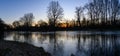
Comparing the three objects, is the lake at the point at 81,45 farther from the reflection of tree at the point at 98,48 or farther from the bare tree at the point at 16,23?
the bare tree at the point at 16,23

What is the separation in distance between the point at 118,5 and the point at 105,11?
5.82m

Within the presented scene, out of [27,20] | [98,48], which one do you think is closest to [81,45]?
[98,48]

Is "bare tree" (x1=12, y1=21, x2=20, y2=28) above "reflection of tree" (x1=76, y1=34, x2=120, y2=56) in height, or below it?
above

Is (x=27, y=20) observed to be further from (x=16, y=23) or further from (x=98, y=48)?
Answer: (x=98, y=48)

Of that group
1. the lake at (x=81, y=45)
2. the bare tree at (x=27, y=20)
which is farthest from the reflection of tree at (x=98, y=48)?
the bare tree at (x=27, y=20)

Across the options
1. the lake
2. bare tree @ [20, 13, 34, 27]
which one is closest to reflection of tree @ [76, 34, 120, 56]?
the lake

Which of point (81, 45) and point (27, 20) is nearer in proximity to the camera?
point (81, 45)

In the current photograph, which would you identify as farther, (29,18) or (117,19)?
(29,18)

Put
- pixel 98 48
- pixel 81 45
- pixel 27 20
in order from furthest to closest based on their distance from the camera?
pixel 27 20
pixel 81 45
pixel 98 48

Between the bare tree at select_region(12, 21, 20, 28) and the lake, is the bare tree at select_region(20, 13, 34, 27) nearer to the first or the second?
the bare tree at select_region(12, 21, 20, 28)

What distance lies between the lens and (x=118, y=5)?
77375 millimetres

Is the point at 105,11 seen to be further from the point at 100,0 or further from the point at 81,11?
the point at 81,11

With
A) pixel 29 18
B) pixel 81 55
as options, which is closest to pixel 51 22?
pixel 29 18

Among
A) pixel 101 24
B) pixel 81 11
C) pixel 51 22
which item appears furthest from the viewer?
pixel 81 11
